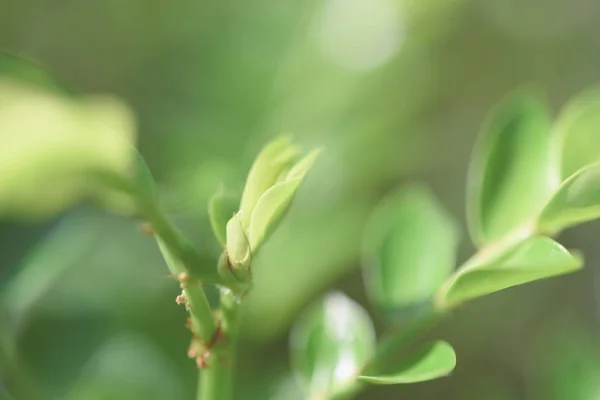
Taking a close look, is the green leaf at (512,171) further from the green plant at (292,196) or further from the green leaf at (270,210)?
the green leaf at (270,210)

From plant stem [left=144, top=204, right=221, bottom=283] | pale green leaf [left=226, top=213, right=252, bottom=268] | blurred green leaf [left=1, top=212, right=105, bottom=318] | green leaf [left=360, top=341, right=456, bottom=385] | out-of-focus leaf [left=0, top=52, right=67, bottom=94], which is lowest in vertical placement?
blurred green leaf [left=1, top=212, right=105, bottom=318]

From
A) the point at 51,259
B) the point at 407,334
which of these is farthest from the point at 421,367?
the point at 51,259

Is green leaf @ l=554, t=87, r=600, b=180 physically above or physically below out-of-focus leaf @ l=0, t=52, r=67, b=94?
below

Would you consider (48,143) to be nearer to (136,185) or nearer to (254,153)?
(136,185)

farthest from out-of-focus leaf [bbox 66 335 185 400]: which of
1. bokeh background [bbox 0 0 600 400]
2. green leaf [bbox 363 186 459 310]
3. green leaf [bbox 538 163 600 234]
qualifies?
green leaf [bbox 538 163 600 234]

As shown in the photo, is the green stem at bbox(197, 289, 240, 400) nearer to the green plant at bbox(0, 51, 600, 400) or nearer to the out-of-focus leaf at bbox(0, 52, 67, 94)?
the green plant at bbox(0, 51, 600, 400)

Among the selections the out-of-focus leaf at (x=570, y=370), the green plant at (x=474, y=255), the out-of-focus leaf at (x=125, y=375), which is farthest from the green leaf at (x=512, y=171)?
the out-of-focus leaf at (x=125, y=375)

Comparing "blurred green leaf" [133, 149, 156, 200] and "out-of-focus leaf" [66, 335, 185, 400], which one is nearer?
"blurred green leaf" [133, 149, 156, 200]
